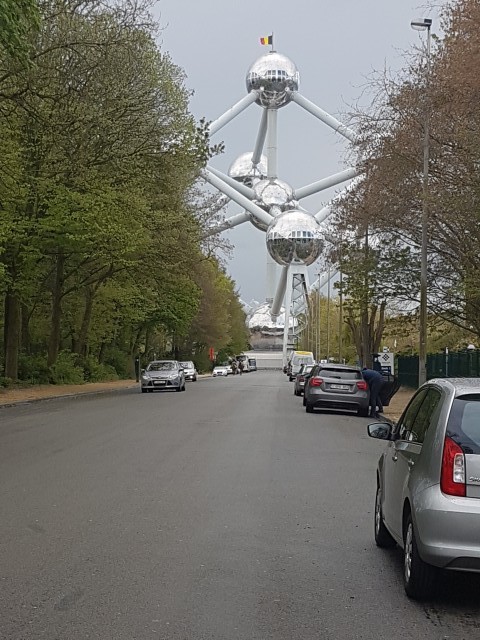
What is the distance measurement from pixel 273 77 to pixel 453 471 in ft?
322

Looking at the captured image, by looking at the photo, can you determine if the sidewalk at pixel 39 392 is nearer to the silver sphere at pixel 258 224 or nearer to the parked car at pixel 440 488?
the parked car at pixel 440 488

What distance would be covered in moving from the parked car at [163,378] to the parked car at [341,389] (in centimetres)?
1475

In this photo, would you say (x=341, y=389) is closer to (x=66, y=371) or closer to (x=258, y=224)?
(x=66, y=371)

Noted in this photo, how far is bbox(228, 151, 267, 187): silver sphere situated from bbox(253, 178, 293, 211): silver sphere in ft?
20.8

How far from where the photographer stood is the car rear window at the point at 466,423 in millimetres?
6090

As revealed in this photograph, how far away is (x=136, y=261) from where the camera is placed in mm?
37844

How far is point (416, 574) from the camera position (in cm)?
633

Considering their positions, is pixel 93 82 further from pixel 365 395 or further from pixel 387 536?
pixel 387 536

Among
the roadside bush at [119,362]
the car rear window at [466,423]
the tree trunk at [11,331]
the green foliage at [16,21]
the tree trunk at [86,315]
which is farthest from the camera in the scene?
the roadside bush at [119,362]

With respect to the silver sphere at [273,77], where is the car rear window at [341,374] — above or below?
below

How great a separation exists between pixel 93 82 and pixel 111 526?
15.9 metres

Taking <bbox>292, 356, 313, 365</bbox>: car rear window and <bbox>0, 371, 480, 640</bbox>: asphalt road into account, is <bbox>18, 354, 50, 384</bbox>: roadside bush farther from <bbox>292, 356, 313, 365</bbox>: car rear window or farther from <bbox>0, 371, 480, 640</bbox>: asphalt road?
<bbox>0, 371, 480, 640</bbox>: asphalt road

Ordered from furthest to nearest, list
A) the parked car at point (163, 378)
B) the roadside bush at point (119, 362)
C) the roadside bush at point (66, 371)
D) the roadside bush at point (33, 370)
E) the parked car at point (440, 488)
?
the roadside bush at point (119, 362)
the roadside bush at point (66, 371)
the roadside bush at point (33, 370)
the parked car at point (163, 378)
the parked car at point (440, 488)

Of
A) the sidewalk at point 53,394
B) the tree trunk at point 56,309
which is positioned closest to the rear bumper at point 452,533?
the sidewalk at point 53,394
